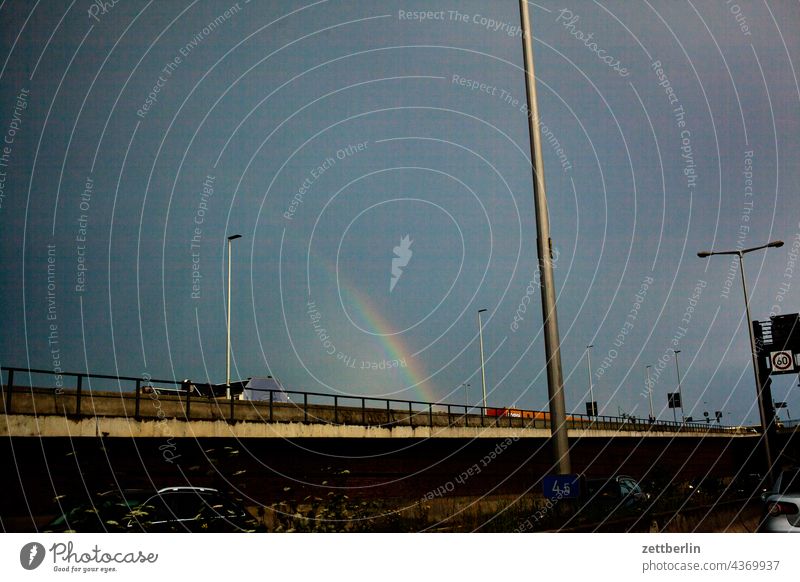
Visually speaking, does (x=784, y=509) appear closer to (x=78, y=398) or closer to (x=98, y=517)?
(x=98, y=517)

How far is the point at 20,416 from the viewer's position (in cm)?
1872

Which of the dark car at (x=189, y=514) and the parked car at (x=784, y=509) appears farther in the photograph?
the dark car at (x=189, y=514)

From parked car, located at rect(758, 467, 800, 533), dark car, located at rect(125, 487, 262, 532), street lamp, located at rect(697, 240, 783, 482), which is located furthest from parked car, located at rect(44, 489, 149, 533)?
street lamp, located at rect(697, 240, 783, 482)

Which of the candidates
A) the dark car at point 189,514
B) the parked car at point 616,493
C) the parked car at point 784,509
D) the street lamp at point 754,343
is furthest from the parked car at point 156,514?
the street lamp at point 754,343

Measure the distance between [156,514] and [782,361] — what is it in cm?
3165

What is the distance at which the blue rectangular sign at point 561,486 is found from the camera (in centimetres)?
1148

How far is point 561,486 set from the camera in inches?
457

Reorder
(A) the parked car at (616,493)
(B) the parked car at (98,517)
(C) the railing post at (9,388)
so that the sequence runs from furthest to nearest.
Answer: (A) the parked car at (616,493) → (C) the railing post at (9,388) → (B) the parked car at (98,517)

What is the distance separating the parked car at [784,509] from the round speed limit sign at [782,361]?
27.2m

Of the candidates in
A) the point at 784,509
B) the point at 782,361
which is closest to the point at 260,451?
the point at 784,509

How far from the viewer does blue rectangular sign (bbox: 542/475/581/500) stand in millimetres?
11477

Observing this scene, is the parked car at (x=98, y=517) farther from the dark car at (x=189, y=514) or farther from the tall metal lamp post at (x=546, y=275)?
the tall metal lamp post at (x=546, y=275)
